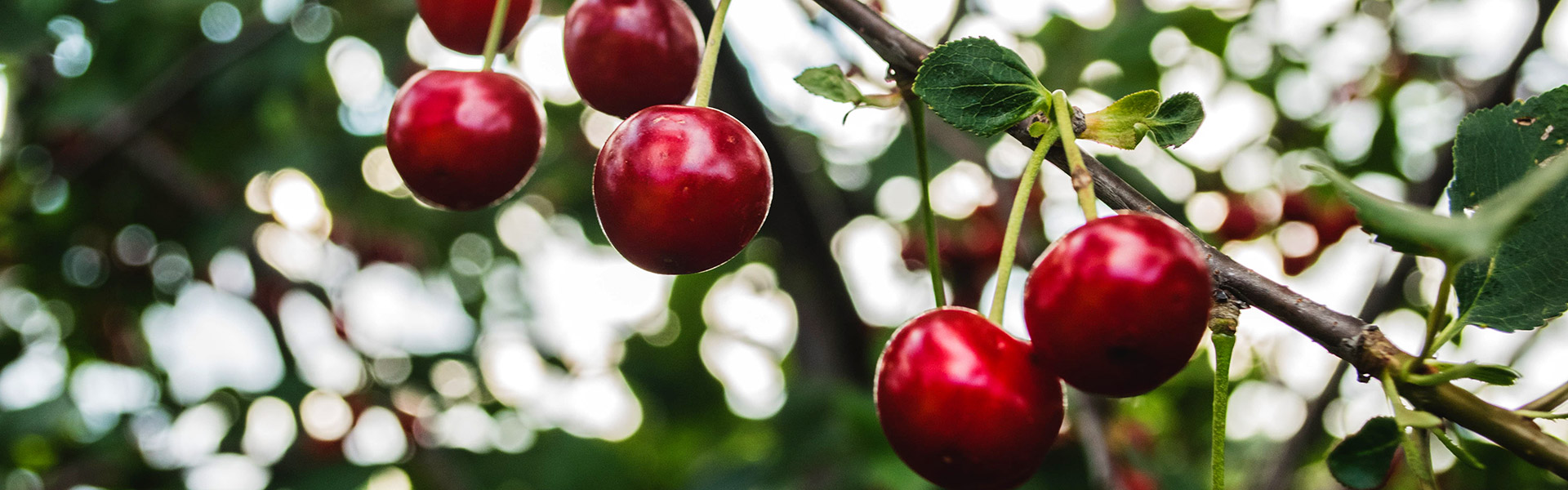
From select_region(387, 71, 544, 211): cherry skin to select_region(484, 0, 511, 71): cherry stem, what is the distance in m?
0.03

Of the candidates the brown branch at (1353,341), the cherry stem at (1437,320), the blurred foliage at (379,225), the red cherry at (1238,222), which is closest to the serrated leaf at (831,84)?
the brown branch at (1353,341)

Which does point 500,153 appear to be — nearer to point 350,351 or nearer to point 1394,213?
point 1394,213

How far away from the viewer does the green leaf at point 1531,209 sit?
0.65 m

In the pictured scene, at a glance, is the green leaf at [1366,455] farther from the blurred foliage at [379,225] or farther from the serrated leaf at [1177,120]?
the blurred foliage at [379,225]

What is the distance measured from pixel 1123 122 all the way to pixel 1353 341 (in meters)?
0.20

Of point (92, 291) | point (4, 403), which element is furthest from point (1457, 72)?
point (4, 403)

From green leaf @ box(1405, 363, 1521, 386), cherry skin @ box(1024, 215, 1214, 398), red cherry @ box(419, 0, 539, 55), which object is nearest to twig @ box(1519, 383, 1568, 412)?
green leaf @ box(1405, 363, 1521, 386)

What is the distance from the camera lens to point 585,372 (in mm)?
3307

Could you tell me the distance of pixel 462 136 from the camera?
850 millimetres

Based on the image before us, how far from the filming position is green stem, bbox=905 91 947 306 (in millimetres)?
741

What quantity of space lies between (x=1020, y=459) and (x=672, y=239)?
28cm

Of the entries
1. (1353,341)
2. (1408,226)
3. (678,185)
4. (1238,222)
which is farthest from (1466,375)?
(1238,222)

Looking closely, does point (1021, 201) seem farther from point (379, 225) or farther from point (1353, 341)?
point (379, 225)

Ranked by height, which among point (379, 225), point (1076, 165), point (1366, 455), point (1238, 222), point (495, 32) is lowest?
A: point (379, 225)
